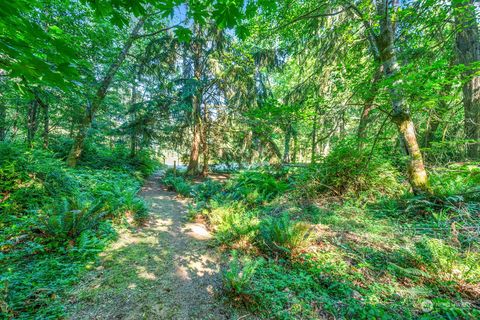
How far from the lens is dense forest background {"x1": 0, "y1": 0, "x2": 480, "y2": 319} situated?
72.3 inches

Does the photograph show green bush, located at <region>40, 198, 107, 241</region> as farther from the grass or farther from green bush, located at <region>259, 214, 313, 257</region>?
green bush, located at <region>259, 214, 313, 257</region>

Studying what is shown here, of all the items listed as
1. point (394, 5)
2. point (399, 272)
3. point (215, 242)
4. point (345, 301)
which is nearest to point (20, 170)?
point (215, 242)

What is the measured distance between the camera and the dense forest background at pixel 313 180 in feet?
6.03

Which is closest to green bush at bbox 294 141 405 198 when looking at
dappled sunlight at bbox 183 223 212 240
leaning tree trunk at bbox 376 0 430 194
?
leaning tree trunk at bbox 376 0 430 194

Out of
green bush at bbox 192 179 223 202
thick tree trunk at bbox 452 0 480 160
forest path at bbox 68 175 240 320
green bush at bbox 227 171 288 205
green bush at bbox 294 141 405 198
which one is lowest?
forest path at bbox 68 175 240 320

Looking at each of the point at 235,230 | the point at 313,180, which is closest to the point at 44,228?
the point at 235,230

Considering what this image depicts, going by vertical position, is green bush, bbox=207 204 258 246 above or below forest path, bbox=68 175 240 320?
above

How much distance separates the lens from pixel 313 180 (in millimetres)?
5168

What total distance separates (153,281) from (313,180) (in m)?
4.40

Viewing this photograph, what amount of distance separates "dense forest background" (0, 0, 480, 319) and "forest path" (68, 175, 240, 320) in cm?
20

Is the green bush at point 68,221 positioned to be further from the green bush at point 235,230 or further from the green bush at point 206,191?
the green bush at point 206,191

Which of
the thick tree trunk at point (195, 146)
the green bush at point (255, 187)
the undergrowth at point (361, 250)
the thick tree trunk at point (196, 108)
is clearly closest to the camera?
the undergrowth at point (361, 250)

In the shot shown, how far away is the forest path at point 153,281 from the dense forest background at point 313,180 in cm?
20

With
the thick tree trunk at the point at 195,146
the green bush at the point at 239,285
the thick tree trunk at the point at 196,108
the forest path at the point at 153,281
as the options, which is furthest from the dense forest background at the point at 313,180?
the thick tree trunk at the point at 195,146
